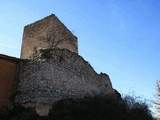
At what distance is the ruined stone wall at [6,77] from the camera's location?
18.2 metres

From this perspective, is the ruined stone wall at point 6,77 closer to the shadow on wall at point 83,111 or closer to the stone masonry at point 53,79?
the stone masonry at point 53,79

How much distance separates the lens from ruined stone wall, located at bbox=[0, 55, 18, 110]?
1817cm

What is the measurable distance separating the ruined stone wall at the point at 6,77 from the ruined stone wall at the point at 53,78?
0.45m

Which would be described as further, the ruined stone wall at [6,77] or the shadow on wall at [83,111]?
the ruined stone wall at [6,77]

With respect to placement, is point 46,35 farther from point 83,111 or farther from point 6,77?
point 83,111

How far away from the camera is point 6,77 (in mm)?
18703

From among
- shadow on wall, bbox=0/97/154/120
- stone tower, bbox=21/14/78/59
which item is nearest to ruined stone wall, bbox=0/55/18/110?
shadow on wall, bbox=0/97/154/120

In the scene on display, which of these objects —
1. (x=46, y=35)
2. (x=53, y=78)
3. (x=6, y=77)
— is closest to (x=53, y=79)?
(x=53, y=78)

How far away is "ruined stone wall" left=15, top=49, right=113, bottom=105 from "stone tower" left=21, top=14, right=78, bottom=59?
21.6ft

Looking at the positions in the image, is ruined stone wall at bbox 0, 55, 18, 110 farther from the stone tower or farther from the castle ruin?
the stone tower

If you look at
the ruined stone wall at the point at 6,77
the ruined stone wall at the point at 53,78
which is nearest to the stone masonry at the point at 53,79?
the ruined stone wall at the point at 53,78

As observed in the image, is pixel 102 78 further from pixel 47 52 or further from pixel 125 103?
pixel 47 52

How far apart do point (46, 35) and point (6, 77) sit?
784 cm

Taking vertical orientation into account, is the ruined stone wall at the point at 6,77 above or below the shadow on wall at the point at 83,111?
above
